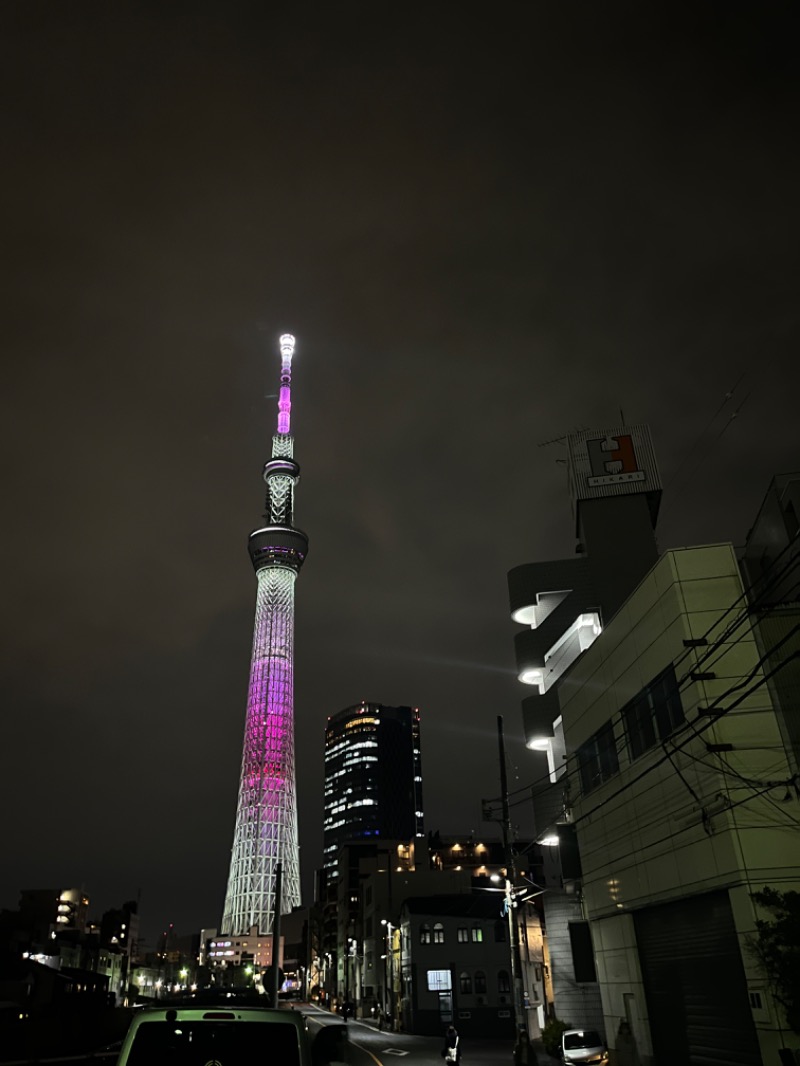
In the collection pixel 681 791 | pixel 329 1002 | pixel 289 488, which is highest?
pixel 289 488

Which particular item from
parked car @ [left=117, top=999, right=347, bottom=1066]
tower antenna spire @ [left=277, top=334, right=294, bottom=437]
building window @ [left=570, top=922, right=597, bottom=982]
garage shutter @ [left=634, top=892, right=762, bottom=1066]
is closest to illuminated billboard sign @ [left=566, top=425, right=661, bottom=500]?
building window @ [left=570, top=922, right=597, bottom=982]

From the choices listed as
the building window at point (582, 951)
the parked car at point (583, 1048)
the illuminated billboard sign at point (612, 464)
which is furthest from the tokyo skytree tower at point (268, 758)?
the parked car at point (583, 1048)

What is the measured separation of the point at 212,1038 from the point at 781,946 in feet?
49.6

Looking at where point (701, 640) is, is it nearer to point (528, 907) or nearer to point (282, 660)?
point (528, 907)

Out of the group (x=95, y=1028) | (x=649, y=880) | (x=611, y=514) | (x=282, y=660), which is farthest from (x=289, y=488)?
(x=649, y=880)

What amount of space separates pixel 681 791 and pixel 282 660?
100 metres

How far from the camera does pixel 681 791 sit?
21.3m

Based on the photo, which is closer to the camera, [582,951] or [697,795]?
[697,795]

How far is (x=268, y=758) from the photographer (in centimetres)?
11175

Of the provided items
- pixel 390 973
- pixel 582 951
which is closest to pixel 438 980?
pixel 390 973

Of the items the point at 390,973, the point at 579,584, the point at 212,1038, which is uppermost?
the point at 579,584

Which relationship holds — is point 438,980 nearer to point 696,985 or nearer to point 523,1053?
point 523,1053

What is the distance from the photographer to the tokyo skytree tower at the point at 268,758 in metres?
109

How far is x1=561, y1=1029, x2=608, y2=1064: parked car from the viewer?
26812 millimetres
